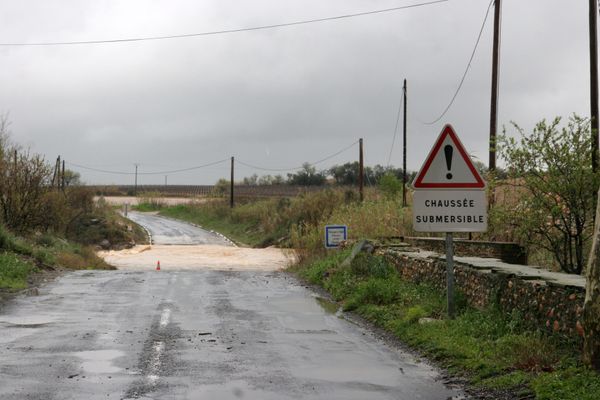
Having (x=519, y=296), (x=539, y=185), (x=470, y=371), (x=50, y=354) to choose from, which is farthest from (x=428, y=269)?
(x=50, y=354)

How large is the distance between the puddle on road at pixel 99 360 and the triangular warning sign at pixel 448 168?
15.1 feet

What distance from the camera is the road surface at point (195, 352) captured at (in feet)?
25.2

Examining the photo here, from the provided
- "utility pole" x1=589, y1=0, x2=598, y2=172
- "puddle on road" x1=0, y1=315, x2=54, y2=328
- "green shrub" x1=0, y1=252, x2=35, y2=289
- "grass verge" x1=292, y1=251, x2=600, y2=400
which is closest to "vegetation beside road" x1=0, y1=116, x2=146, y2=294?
"green shrub" x1=0, y1=252, x2=35, y2=289

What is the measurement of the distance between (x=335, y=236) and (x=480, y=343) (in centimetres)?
1565

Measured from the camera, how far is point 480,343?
9.62m

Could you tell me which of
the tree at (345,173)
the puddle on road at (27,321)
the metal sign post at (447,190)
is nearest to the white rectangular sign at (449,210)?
the metal sign post at (447,190)

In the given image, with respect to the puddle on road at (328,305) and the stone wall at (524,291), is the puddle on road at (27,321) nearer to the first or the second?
the puddle on road at (328,305)

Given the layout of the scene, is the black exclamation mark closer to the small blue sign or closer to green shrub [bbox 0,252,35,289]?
green shrub [bbox 0,252,35,289]

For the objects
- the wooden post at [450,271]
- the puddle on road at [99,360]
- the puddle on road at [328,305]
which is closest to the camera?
the puddle on road at [99,360]

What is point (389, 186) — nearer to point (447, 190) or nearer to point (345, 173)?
point (447, 190)

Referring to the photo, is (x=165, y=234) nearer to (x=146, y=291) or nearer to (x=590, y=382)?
(x=146, y=291)

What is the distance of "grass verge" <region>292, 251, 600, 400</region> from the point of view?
7.48 metres

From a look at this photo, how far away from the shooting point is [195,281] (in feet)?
68.8

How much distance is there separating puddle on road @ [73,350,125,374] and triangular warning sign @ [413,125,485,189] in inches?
181
